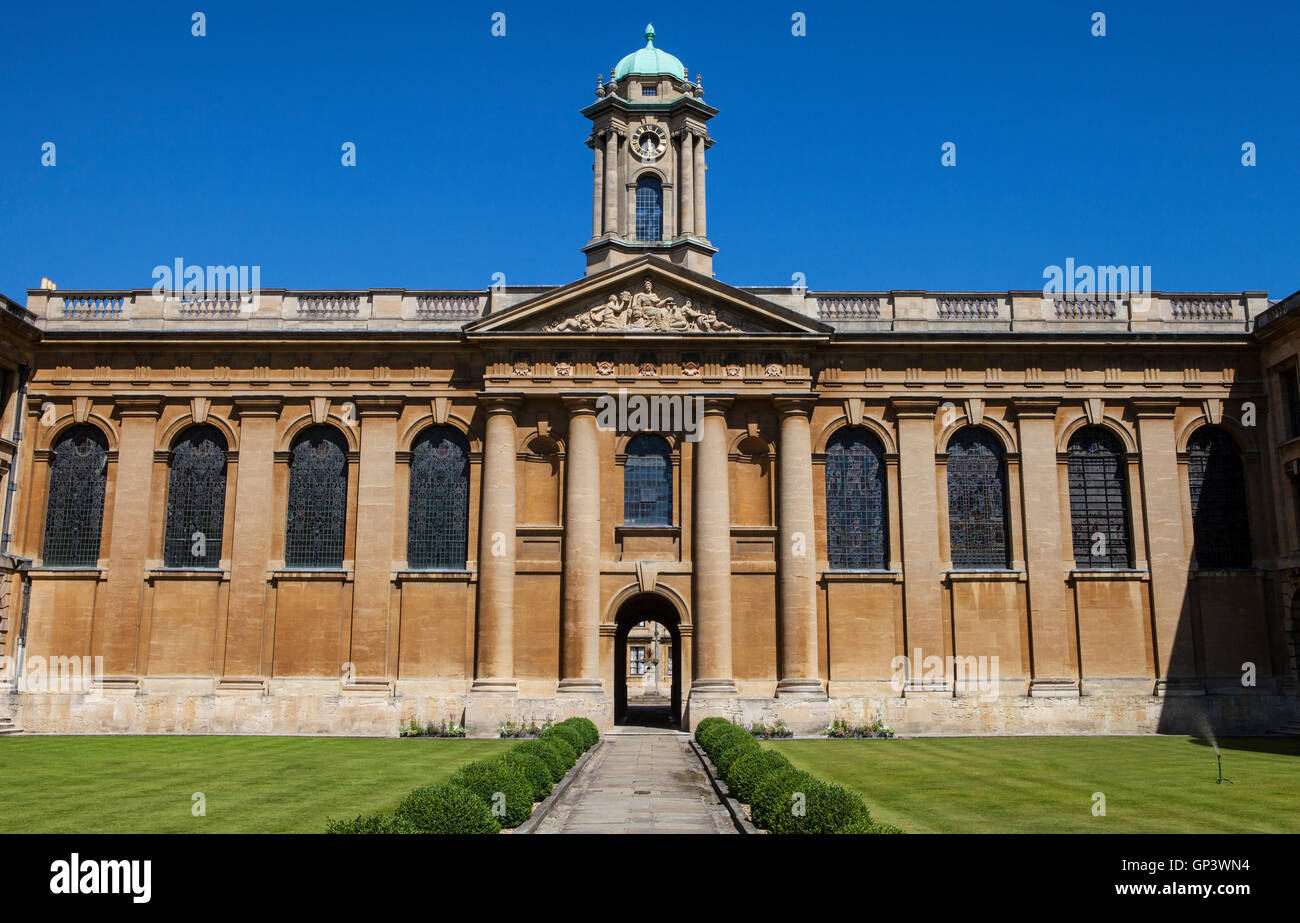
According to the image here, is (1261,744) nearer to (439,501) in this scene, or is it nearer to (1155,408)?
(1155,408)

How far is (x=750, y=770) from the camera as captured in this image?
19.1 m

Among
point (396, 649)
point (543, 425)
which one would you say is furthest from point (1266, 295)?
point (396, 649)

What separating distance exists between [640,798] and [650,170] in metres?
27.2

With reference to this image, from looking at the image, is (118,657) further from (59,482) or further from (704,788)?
(704,788)

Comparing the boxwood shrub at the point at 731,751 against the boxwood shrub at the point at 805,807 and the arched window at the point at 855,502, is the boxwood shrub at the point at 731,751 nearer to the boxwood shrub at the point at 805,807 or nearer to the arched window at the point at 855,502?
the boxwood shrub at the point at 805,807

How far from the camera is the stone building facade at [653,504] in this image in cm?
3631

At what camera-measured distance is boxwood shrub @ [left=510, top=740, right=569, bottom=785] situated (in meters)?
21.1

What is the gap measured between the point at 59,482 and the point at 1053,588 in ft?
110

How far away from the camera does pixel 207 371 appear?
38625mm

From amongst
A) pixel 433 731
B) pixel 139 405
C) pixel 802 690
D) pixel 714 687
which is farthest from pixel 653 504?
pixel 139 405

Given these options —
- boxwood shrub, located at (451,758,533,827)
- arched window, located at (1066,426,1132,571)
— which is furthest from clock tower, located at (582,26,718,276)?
boxwood shrub, located at (451,758,533,827)

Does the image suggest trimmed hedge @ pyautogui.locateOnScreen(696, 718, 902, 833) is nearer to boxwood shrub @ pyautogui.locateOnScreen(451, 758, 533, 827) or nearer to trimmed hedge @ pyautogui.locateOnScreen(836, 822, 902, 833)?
trimmed hedge @ pyautogui.locateOnScreen(836, 822, 902, 833)

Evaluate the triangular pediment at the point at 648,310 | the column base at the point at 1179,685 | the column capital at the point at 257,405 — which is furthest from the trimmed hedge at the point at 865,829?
the column capital at the point at 257,405

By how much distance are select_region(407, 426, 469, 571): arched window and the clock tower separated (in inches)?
335
